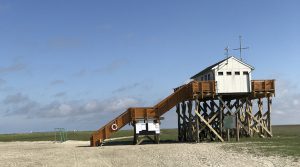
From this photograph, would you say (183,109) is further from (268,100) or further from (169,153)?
(169,153)

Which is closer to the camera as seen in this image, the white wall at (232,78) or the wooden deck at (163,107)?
the wooden deck at (163,107)

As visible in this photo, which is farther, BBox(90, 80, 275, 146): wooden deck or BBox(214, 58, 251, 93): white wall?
BBox(214, 58, 251, 93): white wall

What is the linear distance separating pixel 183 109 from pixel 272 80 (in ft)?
29.6

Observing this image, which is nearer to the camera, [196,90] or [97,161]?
[97,161]

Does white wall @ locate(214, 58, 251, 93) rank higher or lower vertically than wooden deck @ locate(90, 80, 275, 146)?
higher

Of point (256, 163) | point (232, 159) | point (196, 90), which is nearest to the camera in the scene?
point (256, 163)

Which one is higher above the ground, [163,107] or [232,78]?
[232,78]

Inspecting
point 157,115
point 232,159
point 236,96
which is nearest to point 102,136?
point 157,115

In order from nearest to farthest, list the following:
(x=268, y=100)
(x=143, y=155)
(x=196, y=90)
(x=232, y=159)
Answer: (x=232, y=159) < (x=143, y=155) < (x=196, y=90) < (x=268, y=100)

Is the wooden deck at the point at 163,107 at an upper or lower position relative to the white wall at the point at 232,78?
lower

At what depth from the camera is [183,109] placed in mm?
47531

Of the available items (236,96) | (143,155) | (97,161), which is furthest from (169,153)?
(236,96)

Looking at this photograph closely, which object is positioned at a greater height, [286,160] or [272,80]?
[272,80]

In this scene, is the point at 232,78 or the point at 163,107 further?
the point at 163,107
